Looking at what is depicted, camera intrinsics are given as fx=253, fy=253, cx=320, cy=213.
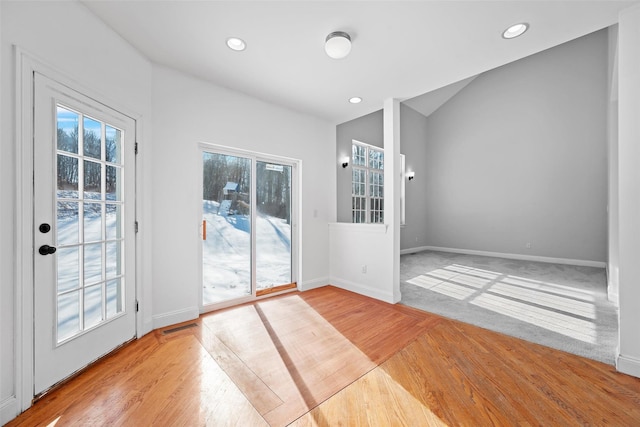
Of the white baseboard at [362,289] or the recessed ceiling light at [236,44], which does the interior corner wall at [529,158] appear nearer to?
the white baseboard at [362,289]

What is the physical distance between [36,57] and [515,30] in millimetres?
3413

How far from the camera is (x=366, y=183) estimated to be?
19.2 feet

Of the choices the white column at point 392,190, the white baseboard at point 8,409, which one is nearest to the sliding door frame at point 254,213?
the white column at point 392,190

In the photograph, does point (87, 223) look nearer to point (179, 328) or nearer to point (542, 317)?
point (179, 328)

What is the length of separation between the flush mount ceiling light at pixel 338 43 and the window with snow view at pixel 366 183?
3.34 metres

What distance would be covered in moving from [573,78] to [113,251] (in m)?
8.61

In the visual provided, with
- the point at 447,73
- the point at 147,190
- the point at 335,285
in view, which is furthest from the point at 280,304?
the point at 447,73

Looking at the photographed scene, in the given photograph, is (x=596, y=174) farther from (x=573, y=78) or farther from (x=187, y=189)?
(x=187, y=189)

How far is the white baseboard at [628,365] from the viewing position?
5.81 feet

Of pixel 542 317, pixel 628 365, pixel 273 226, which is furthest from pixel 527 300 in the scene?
pixel 273 226

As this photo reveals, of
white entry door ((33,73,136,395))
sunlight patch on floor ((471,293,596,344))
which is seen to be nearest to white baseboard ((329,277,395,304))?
sunlight patch on floor ((471,293,596,344))

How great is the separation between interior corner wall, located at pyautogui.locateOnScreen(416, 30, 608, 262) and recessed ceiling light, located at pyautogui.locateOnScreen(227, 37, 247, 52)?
6573 mm

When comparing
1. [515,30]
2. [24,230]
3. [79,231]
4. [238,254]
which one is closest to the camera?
[24,230]

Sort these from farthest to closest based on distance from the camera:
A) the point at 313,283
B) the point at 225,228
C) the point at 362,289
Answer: the point at 313,283 → the point at 362,289 → the point at 225,228
